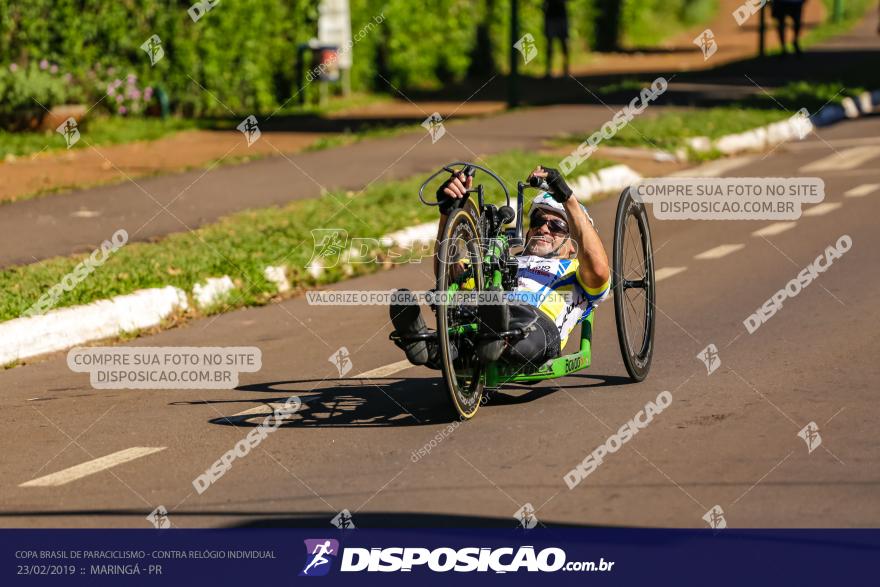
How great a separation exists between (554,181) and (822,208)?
7373mm

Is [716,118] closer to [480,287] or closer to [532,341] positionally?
[532,341]

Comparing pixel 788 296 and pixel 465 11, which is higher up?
pixel 465 11

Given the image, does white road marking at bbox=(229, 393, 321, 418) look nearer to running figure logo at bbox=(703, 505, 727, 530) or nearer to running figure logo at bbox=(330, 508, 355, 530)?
running figure logo at bbox=(330, 508, 355, 530)

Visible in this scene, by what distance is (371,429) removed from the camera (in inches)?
286

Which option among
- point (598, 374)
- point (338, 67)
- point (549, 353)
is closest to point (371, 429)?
point (549, 353)

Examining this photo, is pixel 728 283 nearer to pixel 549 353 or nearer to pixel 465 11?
pixel 549 353

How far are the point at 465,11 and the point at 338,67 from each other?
5.14 m

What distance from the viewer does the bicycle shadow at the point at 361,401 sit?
7.46 meters

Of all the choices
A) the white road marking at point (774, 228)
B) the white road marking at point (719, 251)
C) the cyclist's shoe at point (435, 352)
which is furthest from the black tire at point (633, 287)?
the white road marking at point (774, 228)

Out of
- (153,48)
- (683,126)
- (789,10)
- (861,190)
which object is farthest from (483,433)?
(789,10)

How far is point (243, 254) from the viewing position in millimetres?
11461

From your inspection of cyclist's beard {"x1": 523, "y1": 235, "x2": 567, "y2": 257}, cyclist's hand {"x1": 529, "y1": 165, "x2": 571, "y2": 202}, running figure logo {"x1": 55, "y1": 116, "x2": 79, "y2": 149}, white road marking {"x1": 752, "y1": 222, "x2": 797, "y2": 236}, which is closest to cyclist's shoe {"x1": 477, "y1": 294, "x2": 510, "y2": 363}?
cyclist's hand {"x1": 529, "y1": 165, "x2": 571, "y2": 202}

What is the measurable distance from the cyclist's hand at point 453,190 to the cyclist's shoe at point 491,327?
1.63 feet

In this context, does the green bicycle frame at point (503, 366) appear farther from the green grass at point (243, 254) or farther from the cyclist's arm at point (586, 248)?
the green grass at point (243, 254)
